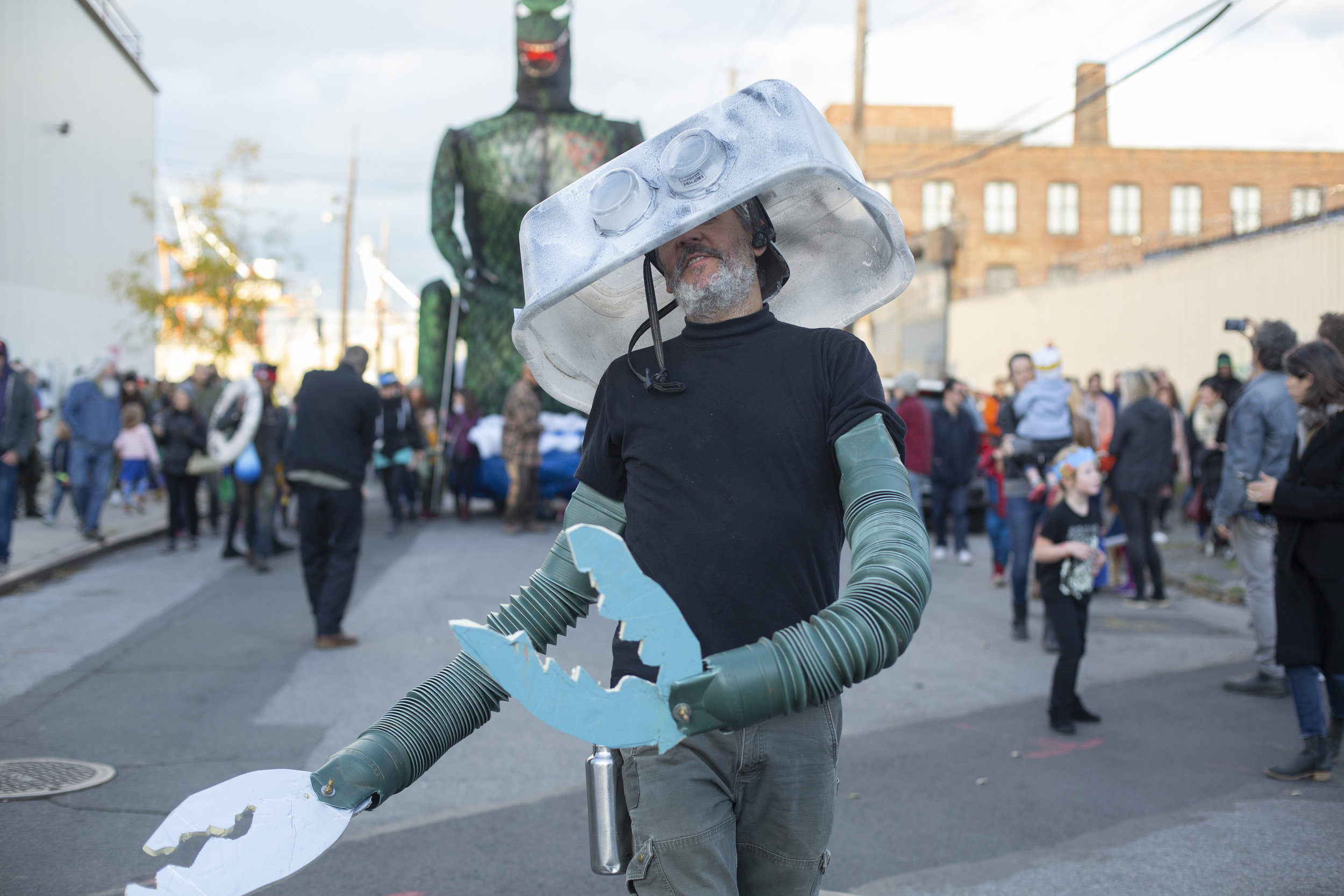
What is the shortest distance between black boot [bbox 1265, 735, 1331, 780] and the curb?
920 cm

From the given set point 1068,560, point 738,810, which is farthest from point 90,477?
point 738,810

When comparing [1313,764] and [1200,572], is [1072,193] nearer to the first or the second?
[1200,572]

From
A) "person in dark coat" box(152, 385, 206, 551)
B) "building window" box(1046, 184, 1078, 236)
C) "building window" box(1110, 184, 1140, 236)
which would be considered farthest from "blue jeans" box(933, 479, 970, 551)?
"building window" box(1110, 184, 1140, 236)

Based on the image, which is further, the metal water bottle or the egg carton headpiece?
the metal water bottle

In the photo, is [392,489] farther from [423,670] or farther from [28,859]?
[28,859]

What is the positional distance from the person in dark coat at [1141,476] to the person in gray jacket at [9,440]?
9414 millimetres

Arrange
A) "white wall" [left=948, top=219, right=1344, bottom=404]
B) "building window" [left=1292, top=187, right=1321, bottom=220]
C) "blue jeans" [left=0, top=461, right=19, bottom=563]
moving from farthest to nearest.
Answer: "building window" [left=1292, top=187, right=1321, bottom=220] < "white wall" [left=948, top=219, right=1344, bottom=404] < "blue jeans" [left=0, top=461, right=19, bottom=563]

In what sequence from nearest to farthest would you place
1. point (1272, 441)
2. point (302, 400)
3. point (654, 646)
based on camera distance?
1. point (654, 646)
2. point (1272, 441)
3. point (302, 400)

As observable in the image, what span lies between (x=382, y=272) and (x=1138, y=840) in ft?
246

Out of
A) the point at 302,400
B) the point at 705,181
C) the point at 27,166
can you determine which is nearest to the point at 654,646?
the point at 705,181

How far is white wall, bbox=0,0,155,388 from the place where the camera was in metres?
21.2

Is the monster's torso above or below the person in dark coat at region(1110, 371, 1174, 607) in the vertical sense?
above

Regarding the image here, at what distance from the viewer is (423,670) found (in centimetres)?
706

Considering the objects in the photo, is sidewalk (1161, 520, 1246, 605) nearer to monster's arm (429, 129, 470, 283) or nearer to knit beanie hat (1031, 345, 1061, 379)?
knit beanie hat (1031, 345, 1061, 379)
